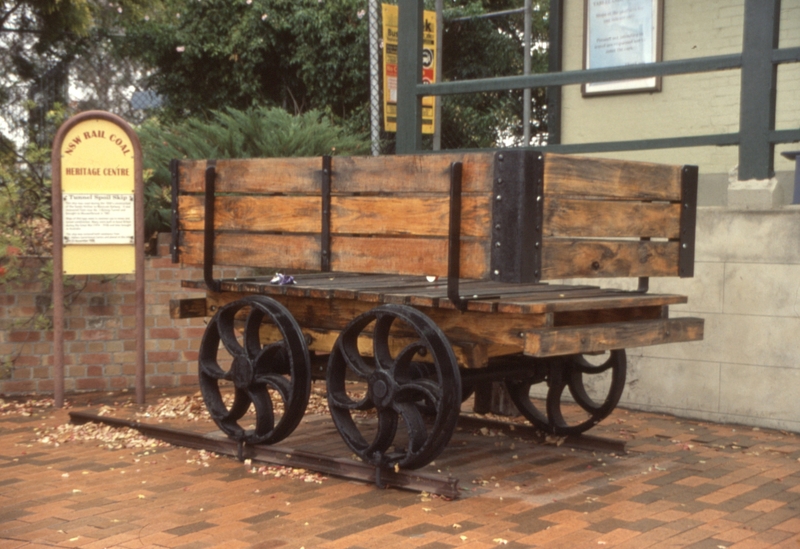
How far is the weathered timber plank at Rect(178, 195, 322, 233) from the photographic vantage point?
4852mm

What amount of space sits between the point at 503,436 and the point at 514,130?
44.6 ft

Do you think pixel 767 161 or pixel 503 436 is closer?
pixel 503 436

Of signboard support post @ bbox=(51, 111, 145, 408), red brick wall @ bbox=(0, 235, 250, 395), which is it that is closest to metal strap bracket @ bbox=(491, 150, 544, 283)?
signboard support post @ bbox=(51, 111, 145, 408)

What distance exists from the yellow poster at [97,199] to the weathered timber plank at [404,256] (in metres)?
2.57

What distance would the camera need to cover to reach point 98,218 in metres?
6.80

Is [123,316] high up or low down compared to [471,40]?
down

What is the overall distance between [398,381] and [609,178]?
122cm

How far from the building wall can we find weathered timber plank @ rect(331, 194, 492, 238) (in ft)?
15.4

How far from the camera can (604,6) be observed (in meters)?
9.91

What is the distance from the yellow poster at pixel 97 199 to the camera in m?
6.75

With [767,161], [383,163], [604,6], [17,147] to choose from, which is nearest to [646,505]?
[383,163]

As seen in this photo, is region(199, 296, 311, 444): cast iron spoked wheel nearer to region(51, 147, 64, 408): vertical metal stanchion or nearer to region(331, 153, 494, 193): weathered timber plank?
region(331, 153, 494, 193): weathered timber plank

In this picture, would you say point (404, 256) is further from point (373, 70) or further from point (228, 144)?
point (373, 70)

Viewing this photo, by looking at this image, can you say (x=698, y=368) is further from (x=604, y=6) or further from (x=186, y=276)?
(x=604, y=6)
